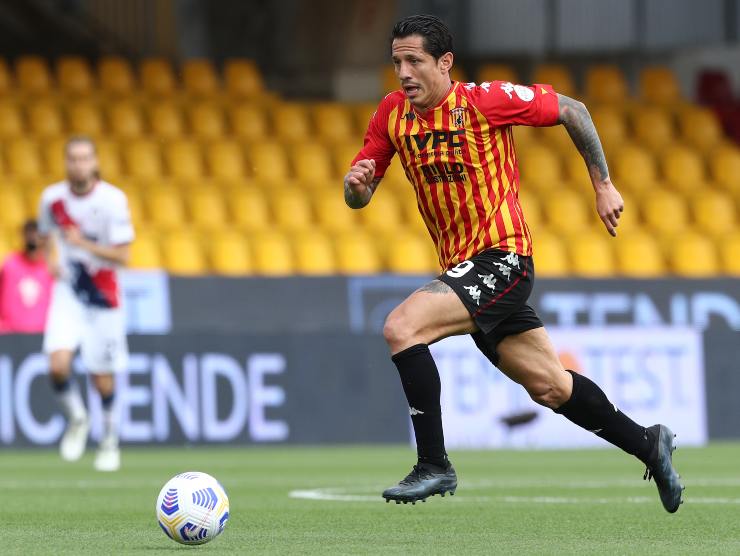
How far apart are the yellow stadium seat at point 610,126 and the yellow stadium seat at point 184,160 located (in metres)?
4.44

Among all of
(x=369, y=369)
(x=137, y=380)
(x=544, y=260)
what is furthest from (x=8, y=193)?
(x=544, y=260)

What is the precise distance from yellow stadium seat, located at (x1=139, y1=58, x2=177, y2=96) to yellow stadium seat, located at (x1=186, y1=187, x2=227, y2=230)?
2078mm

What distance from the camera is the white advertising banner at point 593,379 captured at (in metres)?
13.3

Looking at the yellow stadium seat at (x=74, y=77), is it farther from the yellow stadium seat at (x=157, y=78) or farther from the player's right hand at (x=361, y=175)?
the player's right hand at (x=361, y=175)

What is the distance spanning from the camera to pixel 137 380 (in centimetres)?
1284

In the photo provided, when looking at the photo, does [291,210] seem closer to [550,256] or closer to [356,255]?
[356,255]

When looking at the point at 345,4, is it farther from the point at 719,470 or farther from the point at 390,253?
the point at 719,470

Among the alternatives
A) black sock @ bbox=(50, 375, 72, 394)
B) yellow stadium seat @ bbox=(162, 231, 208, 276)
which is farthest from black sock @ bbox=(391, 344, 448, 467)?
yellow stadium seat @ bbox=(162, 231, 208, 276)

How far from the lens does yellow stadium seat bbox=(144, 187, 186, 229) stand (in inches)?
586

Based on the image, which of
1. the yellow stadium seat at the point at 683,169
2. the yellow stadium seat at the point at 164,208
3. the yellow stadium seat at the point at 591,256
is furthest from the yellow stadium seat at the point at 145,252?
the yellow stadium seat at the point at 683,169

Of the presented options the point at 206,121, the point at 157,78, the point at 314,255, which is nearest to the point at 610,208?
the point at 314,255

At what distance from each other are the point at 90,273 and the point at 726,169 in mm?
9001

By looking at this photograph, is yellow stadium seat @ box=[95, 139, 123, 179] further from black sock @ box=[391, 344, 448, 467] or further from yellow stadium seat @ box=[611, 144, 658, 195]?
black sock @ box=[391, 344, 448, 467]

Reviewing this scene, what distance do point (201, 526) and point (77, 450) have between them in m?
5.64
